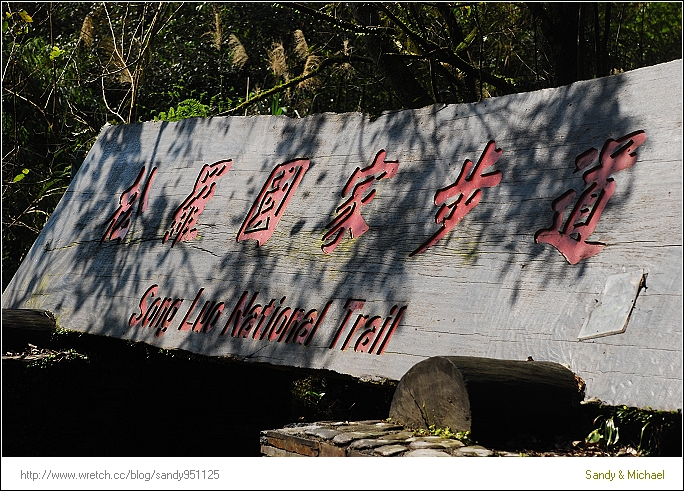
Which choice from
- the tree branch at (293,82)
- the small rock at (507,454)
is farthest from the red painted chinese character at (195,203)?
the small rock at (507,454)

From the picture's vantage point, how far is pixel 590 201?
2.54 meters

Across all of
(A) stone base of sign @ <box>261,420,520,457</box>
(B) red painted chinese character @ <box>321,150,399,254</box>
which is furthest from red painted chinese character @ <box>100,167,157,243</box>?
(A) stone base of sign @ <box>261,420,520,457</box>

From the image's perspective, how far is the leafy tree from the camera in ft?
17.9

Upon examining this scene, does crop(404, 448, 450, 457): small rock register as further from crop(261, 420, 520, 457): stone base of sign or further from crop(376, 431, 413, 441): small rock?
crop(376, 431, 413, 441): small rock

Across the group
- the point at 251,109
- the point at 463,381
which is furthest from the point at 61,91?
the point at 463,381

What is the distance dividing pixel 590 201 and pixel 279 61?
13.2 ft

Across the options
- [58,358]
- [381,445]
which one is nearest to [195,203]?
[58,358]

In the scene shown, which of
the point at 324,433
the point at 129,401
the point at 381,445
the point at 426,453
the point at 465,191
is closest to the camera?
the point at 426,453

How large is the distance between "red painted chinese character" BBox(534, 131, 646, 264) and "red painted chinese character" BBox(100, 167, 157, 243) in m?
2.52

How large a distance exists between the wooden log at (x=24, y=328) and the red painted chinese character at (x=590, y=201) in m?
2.72

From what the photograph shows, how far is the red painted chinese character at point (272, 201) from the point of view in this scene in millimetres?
3572

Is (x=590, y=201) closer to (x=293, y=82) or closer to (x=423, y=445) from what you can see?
(x=423, y=445)

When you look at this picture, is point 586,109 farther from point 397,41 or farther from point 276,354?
point 397,41

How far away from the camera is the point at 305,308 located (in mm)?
3146
